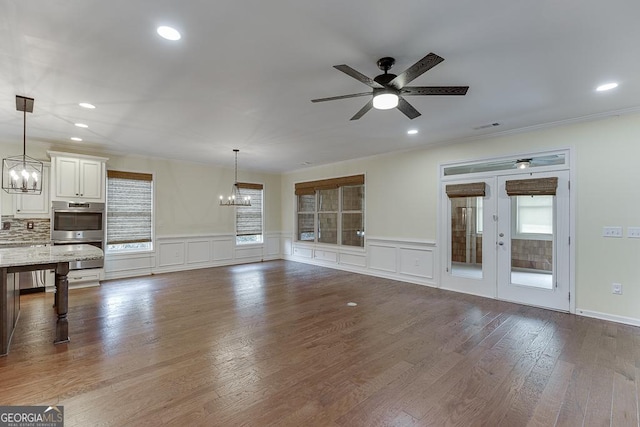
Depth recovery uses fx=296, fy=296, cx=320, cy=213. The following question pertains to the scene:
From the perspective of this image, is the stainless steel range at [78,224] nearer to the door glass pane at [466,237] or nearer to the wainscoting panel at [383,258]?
the wainscoting panel at [383,258]

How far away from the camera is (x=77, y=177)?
548cm

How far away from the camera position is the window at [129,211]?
20.5ft

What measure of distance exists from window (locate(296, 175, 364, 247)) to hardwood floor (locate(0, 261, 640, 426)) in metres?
2.90

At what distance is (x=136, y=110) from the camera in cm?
380

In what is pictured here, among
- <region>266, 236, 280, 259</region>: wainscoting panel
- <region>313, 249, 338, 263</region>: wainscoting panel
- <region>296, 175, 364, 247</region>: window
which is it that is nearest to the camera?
<region>296, 175, 364, 247</region>: window

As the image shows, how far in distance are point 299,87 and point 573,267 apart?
4392mm

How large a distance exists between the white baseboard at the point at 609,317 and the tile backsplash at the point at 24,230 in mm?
8633

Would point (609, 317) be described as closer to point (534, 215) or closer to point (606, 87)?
point (534, 215)

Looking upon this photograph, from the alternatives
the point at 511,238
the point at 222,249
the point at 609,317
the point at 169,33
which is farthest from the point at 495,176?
the point at 222,249

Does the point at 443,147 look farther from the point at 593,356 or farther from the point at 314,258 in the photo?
the point at 314,258

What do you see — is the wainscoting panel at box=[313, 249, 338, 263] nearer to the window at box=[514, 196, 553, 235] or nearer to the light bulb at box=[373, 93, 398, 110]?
the window at box=[514, 196, 553, 235]

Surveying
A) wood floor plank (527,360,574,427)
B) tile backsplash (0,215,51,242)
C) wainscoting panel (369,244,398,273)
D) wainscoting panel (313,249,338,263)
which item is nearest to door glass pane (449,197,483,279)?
wainscoting panel (369,244,398,273)

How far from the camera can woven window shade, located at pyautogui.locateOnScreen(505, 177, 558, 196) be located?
167 inches

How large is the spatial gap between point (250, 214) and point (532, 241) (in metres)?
6.64
